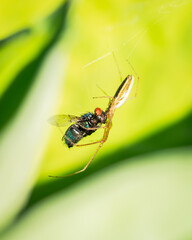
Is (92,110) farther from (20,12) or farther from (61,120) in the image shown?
(20,12)

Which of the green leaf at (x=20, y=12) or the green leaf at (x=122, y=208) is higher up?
the green leaf at (x=20, y=12)

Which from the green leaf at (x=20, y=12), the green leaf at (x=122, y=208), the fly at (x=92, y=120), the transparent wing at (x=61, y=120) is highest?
the green leaf at (x=20, y=12)

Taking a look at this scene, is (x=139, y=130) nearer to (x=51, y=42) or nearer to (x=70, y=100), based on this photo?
(x=70, y=100)

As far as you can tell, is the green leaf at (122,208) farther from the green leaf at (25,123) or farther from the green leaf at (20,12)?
the green leaf at (20,12)

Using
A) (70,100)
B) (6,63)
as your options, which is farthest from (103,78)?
(6,63)

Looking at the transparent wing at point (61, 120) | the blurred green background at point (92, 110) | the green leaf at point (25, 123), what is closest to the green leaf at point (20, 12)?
the blurred green background at point (92, 110)

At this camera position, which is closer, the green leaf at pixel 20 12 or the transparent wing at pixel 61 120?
the transparent wing at pixel 61 120

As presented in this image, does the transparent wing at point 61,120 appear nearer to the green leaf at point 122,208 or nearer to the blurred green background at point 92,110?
the blurred green background at point 92,110

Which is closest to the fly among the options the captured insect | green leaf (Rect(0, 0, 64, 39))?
the captured insect
